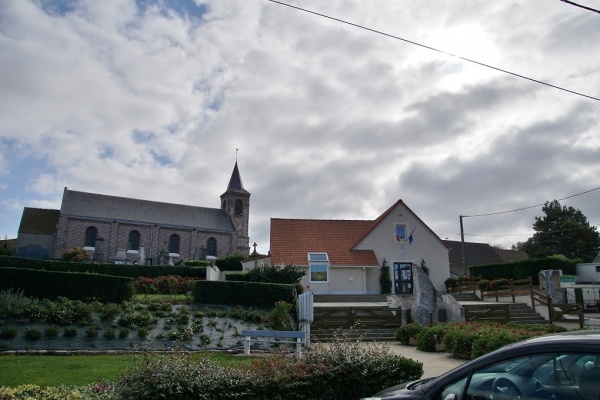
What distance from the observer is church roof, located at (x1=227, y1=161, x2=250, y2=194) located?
2810 inches

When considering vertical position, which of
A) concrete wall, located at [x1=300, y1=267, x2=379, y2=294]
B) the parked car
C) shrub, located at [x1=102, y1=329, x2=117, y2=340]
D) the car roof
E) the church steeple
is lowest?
shrub, located at [x1=102, y1=329, x2=117, y2=340]

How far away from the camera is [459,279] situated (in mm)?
30359

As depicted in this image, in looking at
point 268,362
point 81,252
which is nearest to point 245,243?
point 81,252

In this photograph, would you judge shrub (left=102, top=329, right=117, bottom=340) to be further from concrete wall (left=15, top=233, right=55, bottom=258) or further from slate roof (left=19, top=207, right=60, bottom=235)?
slate roof (left=19, top=207, right=60, bottom=235)

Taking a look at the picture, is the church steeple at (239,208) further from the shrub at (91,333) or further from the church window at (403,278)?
the shrub at (91,333)

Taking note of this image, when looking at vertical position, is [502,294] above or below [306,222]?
below

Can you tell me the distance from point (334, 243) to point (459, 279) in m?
8.50

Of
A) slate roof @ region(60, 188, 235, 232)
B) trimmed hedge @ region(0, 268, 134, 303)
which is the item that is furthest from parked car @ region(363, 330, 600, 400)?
slate roof @ region(60, 188, 235, 232)

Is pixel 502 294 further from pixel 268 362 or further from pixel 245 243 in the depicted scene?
pixel 245 243

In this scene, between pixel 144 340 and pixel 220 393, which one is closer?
pixel 220 393

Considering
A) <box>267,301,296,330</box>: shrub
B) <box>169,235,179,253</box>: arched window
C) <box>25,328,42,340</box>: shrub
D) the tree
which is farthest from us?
<box>169,235,179,253</box>: arched window

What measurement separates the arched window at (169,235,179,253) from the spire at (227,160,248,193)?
12.2 meters

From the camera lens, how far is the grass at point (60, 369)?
834cm

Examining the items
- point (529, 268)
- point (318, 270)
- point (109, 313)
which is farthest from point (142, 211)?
point (109, 313)
